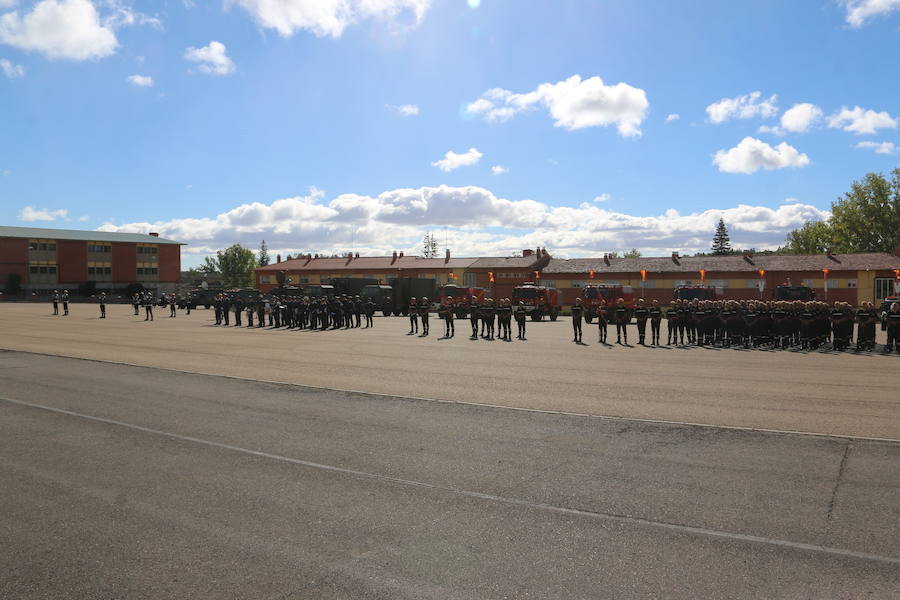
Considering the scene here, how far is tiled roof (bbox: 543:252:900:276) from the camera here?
5750 centimetres

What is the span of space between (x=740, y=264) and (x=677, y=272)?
6.00 metres

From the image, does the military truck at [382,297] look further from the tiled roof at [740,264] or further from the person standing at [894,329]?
the person standing at [894,329]

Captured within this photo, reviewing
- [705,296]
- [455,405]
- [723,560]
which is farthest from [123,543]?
[705,296]

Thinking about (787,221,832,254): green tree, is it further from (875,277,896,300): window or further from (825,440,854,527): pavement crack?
(825,440,854,527): pavement crack

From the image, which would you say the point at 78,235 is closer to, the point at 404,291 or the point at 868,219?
the point at 404,291

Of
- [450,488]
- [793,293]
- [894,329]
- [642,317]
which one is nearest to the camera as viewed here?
[450,488]

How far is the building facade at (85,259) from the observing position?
79.8 metres

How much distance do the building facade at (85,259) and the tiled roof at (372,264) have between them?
16.4 metres

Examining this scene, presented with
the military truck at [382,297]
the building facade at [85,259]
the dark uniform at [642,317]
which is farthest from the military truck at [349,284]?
the building facade at [85,259]

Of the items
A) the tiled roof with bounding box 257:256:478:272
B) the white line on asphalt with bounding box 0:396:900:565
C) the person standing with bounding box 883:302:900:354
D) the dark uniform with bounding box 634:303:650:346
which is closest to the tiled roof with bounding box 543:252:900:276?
the tiled roof with bounding box 257:256:478:272

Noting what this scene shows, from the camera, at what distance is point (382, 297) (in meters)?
45.8

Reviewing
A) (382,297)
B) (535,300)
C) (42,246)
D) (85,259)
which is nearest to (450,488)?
(535,300)

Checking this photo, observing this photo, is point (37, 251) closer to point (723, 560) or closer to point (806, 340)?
point (806, 340)

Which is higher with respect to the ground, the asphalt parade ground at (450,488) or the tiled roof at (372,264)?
the tiled roof at (372,264)
